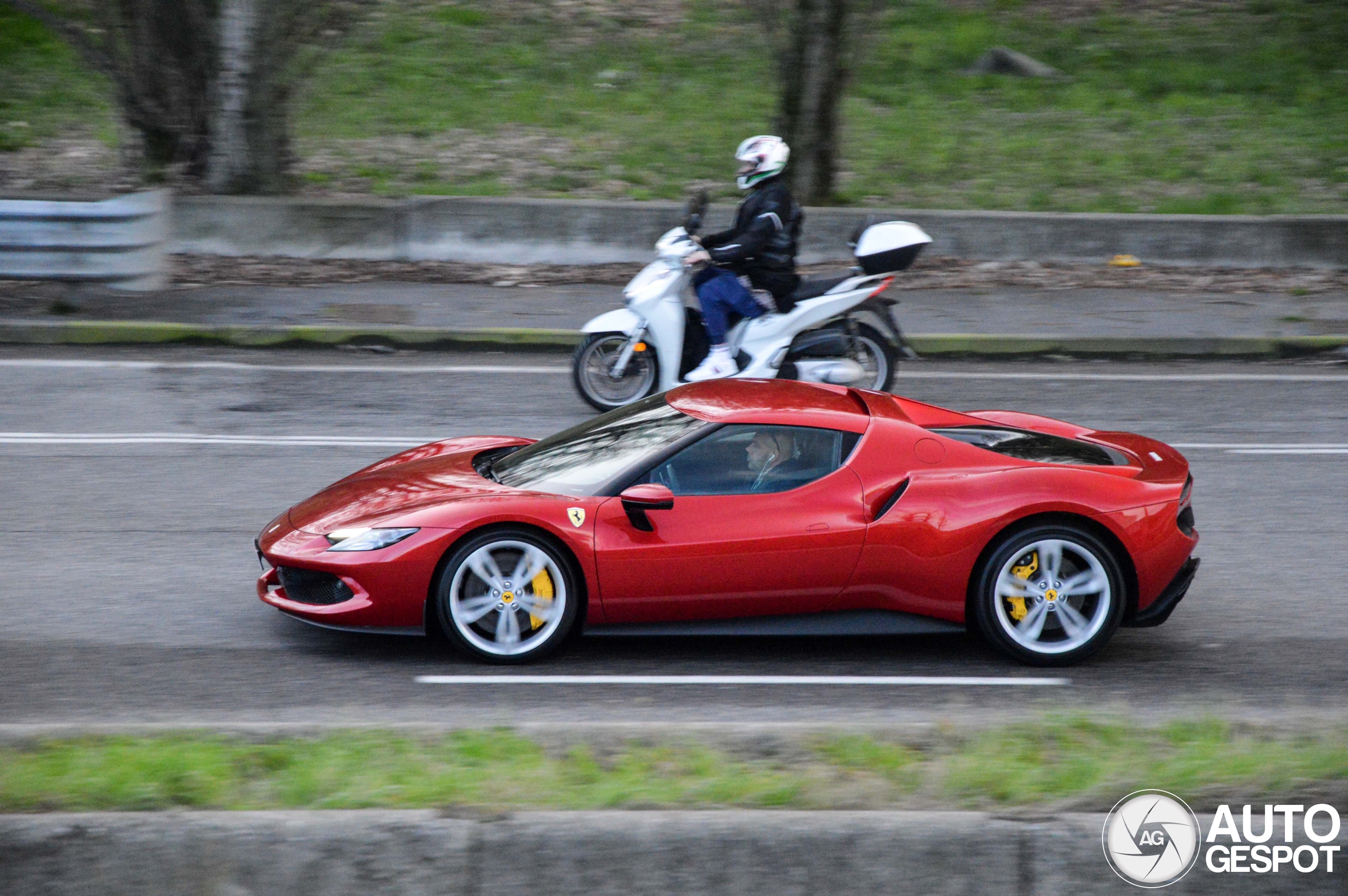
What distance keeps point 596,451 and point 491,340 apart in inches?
250

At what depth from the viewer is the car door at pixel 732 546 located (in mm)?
5879

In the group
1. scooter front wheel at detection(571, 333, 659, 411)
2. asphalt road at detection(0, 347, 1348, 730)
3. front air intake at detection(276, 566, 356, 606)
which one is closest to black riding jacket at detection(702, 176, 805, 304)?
scooter front wheel at detection(571, 333, 659, 411)

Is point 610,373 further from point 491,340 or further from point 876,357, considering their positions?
point 491,340

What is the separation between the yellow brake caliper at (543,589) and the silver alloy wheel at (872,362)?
4.86 metres

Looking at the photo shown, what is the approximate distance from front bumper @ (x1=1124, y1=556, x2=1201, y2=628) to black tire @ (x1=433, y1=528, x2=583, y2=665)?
236 cm

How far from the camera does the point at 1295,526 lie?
807cm

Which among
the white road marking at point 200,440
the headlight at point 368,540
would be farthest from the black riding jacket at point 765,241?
the headlight at point 368,540

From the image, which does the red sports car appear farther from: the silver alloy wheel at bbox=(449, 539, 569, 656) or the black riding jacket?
Answer: the black riding jacket

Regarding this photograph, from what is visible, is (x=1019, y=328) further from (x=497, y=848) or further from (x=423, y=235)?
(x=497, y=848)

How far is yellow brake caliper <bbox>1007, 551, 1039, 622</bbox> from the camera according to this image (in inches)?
235

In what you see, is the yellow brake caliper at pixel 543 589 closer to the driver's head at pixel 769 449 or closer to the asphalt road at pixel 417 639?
the asphalt road at pixel 417 639

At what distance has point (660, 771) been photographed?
4.49 m

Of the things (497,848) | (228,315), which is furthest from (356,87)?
(497,848)

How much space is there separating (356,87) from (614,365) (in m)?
11.2
